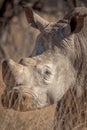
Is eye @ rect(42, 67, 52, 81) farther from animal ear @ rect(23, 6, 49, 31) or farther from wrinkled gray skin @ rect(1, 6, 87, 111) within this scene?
animal ear @ rect(23, 6, 49, 31)

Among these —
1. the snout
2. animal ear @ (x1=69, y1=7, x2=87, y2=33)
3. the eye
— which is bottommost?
the snout

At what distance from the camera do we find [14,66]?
21.2ft

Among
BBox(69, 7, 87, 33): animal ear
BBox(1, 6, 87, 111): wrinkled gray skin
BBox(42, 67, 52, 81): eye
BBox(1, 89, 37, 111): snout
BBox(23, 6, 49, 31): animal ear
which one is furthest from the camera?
BBox(23, 6, 49, 31): animal ear

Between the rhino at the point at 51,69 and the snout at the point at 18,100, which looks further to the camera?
the rhino at the point at 51,69

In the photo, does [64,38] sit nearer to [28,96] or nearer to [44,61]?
[44,61]

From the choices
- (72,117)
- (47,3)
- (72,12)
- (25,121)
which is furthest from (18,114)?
(47,3)

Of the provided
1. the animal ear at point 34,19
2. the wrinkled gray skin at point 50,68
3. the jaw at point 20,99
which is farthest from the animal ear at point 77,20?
the jaw at point 20,99

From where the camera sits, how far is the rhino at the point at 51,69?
6.41 meters

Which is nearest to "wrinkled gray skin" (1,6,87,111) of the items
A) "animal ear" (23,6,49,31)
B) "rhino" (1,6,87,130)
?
"rhino" (1,6,87,130)

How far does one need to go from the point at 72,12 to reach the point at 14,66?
33.8 inches

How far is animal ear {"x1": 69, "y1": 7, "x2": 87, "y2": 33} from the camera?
6777mm

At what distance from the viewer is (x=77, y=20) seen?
6.79m

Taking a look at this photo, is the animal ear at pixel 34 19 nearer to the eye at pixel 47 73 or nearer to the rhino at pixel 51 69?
the rhino at pixel 51 69

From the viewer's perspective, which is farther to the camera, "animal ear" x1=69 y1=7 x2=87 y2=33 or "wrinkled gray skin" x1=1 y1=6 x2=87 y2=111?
"animal ear" x1=69 y1=7 x2=87 y2=33
